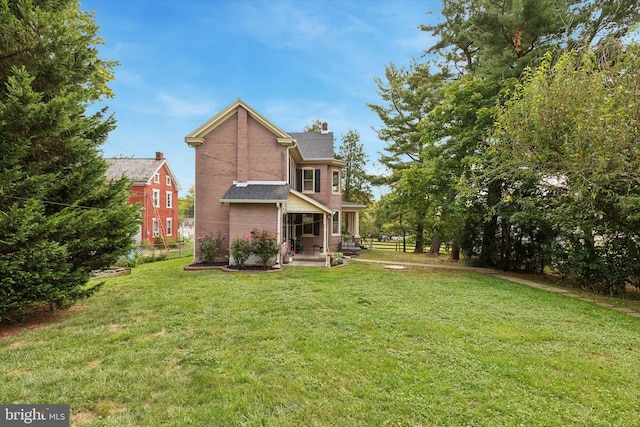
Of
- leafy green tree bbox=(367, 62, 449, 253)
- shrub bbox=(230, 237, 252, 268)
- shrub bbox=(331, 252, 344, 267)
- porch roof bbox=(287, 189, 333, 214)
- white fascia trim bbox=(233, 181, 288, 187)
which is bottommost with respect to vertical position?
shrub bbox=(331, 252, 344, 267)

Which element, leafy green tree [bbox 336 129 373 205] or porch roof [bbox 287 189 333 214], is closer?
porch roof [bbox 287 189 333 214]

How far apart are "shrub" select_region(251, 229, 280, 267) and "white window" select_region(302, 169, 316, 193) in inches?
236

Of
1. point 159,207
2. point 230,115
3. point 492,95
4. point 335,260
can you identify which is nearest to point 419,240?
point 335,260

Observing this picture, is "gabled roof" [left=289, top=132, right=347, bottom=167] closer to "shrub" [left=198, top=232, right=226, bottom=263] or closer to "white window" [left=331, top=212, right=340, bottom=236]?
"white window" [left=331, top=212, right=340, bottom=236]

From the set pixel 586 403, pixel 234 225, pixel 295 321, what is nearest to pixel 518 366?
pixel 586 403

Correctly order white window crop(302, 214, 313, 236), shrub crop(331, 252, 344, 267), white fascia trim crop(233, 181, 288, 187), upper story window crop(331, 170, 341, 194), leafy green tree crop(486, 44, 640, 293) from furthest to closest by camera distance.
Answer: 1. upper story window crop(331, 170, 341, 194)
2. white window crop(302, 214, 313, 236)
3. white fascia trim crop(233, 181, 288, 187)
4. shrub crop(331, 252, 344, 267)
5. leafy green tree crop(486, 44, 640, 293)

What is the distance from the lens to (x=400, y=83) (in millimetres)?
22703

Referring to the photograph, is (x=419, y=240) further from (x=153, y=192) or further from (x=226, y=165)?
(x=153, y=192)

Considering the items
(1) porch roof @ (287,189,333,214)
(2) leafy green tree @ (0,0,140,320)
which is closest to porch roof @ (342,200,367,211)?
(1) porch roof @ (287,189,333,214)

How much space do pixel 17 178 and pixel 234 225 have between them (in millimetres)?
8487

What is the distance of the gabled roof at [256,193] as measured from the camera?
12789mm

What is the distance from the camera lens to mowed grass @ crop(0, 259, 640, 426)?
309cm

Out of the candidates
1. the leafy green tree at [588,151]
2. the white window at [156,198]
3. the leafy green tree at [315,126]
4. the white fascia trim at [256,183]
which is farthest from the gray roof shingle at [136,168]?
the leafy green tree at [588,151]

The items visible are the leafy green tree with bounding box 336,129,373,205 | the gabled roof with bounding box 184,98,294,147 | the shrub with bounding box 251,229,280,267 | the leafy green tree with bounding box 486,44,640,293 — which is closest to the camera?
the leafy green tree with bounding box 486,44,640,293
